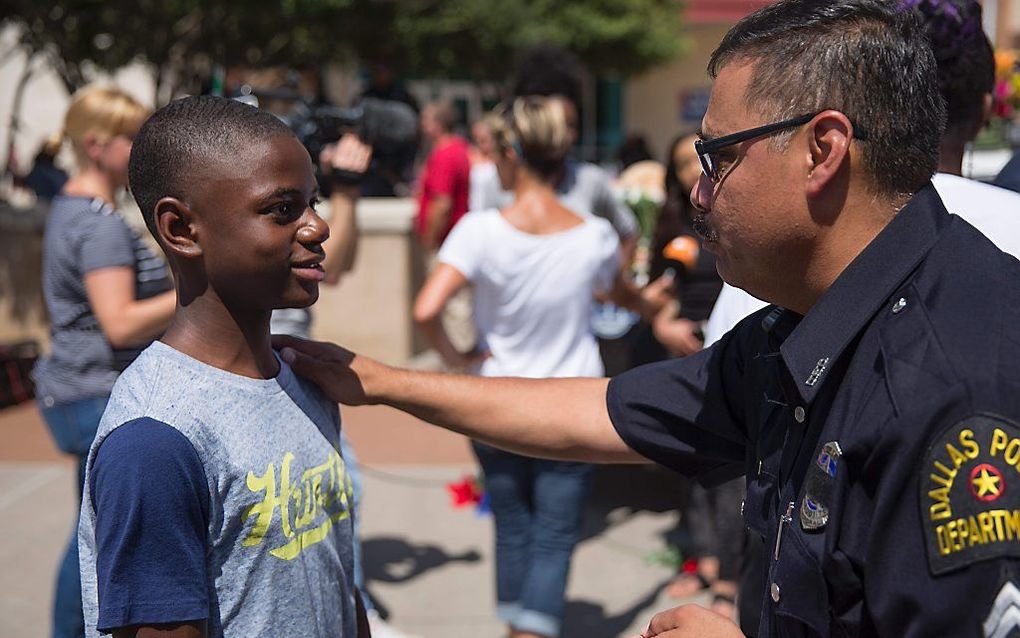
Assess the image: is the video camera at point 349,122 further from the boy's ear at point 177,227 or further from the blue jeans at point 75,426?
the boy's ear at point 177,227

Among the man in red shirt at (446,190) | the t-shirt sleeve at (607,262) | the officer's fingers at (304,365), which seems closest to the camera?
the officer's fingers at (304,365)

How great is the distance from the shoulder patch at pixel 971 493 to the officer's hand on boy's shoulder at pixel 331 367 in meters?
1.22

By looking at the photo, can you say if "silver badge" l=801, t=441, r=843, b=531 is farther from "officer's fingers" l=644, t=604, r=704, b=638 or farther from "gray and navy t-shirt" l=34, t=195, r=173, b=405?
"gray and navy t-shirt" l=34, t=195, r=173, b=405

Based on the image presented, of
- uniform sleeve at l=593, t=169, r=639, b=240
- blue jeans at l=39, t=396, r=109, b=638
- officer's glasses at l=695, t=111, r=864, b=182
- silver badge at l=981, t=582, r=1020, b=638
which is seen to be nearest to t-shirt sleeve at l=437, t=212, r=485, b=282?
uniform sleeve at l=593, t=169, r=639, b=240

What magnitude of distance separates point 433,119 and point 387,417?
4.17 meters

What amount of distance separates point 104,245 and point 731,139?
2297 mm

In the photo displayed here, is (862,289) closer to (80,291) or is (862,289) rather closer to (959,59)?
(959,59)

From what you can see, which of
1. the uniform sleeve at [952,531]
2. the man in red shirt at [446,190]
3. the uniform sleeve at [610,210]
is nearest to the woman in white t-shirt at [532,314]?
→ the uniform sleeve at [610,210]

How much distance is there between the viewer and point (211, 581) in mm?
1759

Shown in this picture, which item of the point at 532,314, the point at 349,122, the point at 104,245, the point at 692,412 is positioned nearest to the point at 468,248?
the point at 532,314

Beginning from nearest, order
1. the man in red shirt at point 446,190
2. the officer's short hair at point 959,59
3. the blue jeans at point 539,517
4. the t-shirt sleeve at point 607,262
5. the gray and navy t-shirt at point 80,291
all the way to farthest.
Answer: the officer's short hair at point 959,59 < the gray and navy t-shirt at point 80,291 < the blue jeans at point 539,517 < the t-shirt sleeve at point 607,262 < the man in red shirt at point 446,190

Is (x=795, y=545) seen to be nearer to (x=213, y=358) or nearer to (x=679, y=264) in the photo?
(x=213, y=358)

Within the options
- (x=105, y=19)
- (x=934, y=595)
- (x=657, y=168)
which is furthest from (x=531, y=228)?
(x=105, y=19)

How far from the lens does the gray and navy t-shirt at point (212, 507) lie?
5.32 ft
